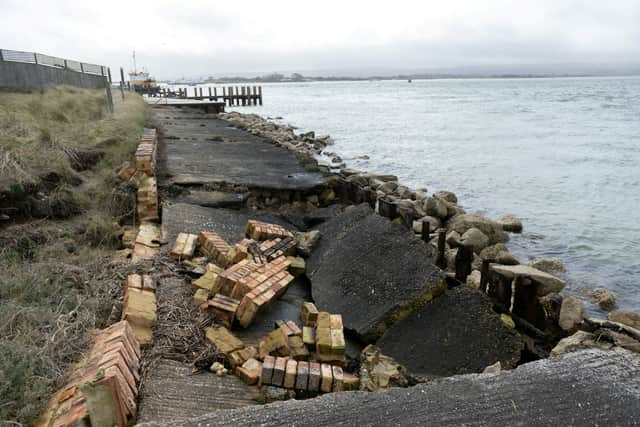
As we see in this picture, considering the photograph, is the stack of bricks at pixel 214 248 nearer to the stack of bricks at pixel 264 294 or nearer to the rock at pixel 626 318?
the stack of bricks at pixel 264 294

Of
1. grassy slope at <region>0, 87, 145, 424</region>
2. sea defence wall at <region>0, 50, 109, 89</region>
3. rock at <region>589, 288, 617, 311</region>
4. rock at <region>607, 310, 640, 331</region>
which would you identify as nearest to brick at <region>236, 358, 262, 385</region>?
grassy slope at <region>0, 87, 145, 424</region>

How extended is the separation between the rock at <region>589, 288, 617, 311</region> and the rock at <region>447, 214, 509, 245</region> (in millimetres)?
2066

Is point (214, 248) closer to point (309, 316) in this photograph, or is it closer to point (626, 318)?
point (309, 316)

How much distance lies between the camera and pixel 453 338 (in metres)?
3.76

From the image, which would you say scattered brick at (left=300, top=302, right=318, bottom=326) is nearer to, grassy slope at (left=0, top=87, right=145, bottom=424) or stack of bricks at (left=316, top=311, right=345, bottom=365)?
stack of bricks at (left=316, top=311, right=345, bottom=365)

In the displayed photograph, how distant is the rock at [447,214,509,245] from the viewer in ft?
28.0

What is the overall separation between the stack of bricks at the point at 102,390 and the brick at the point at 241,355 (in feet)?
2.02

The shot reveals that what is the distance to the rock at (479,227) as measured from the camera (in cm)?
855

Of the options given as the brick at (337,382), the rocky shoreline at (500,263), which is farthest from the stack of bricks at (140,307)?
the rocky shoreline at (500,263)

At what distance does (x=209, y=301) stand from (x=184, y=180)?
4563 millimetres

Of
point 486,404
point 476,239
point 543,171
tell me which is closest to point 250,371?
point 486,404

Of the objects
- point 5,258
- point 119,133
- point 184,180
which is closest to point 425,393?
point 5,258

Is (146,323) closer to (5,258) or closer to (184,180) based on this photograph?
(5,258)

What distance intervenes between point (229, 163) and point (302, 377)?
8100 millimetres
